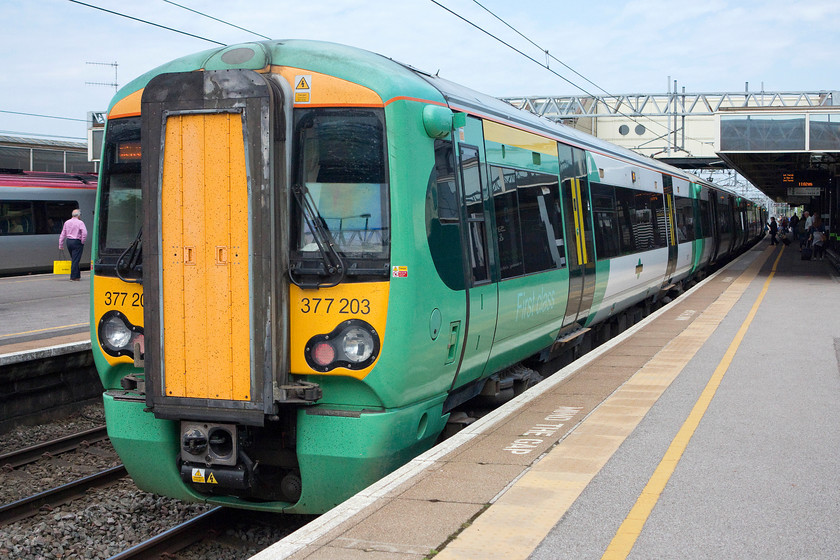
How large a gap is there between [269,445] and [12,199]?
20.5 metres

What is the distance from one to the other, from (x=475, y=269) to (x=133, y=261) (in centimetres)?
239

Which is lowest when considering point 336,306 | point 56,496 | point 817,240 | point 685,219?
point 56,496

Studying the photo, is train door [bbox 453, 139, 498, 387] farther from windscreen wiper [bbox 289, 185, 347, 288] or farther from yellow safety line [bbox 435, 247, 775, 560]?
windscreen wiper [bbox 289, 185, 347, 288]

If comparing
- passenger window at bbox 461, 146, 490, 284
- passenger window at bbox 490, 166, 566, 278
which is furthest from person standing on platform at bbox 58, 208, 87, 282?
passenger window at bbox 461, 146, 490, 284

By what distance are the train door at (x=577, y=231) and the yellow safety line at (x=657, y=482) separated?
5.54ft

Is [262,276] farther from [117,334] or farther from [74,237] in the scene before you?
[74,237]

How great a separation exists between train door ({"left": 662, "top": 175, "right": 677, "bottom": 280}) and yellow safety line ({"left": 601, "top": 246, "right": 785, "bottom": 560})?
8.04 metres

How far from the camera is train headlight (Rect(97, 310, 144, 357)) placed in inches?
223

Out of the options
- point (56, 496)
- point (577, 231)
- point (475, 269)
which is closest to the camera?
point (475, 269)

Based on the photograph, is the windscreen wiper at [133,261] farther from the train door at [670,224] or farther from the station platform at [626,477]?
the train door at [670,224]

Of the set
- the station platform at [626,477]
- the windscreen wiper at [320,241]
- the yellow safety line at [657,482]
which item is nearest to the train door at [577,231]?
the station platform at [626,477]

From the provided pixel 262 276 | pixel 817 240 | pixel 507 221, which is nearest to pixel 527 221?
pixel 507 221

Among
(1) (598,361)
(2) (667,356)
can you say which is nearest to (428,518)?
(1) (598,361)

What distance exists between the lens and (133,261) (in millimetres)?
5598
